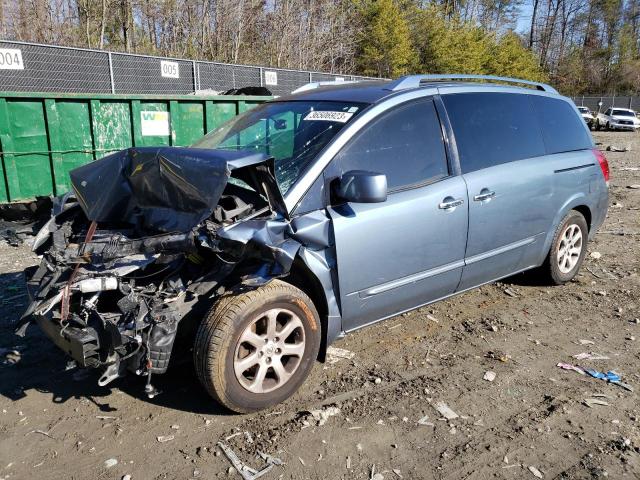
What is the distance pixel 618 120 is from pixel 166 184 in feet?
127

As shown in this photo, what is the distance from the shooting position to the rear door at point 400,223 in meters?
3.40

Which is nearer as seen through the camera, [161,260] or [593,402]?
[161,260]

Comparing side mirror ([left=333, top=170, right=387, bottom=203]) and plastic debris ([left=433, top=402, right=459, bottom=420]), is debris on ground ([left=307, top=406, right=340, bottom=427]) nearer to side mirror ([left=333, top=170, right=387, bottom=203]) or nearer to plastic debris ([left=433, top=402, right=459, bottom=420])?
plastic debris ([left=433, top=402, right=459, bottom=420])

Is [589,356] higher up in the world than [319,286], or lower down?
lower down

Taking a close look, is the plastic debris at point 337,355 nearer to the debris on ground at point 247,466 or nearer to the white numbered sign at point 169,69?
the debris on ground at point 247,466

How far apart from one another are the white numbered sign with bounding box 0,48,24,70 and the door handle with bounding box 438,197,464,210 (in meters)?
9.92

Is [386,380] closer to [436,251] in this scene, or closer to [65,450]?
[436,251]

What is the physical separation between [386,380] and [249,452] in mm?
1105

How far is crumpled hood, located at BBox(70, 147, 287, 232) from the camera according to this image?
3.06 metres

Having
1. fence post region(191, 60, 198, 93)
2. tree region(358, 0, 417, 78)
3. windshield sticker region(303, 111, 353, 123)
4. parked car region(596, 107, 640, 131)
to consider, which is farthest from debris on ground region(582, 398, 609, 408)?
parked car region(596, 107, 640, 131)

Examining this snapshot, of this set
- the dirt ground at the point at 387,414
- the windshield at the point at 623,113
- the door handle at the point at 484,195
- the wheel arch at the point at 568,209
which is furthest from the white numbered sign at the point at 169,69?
the windshield at the point at 623,113

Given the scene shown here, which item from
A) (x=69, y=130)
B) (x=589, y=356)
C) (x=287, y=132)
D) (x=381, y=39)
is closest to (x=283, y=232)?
(x=287, y=132)

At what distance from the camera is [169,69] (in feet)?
43.9

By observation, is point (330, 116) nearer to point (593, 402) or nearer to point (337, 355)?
point (337, 355)
